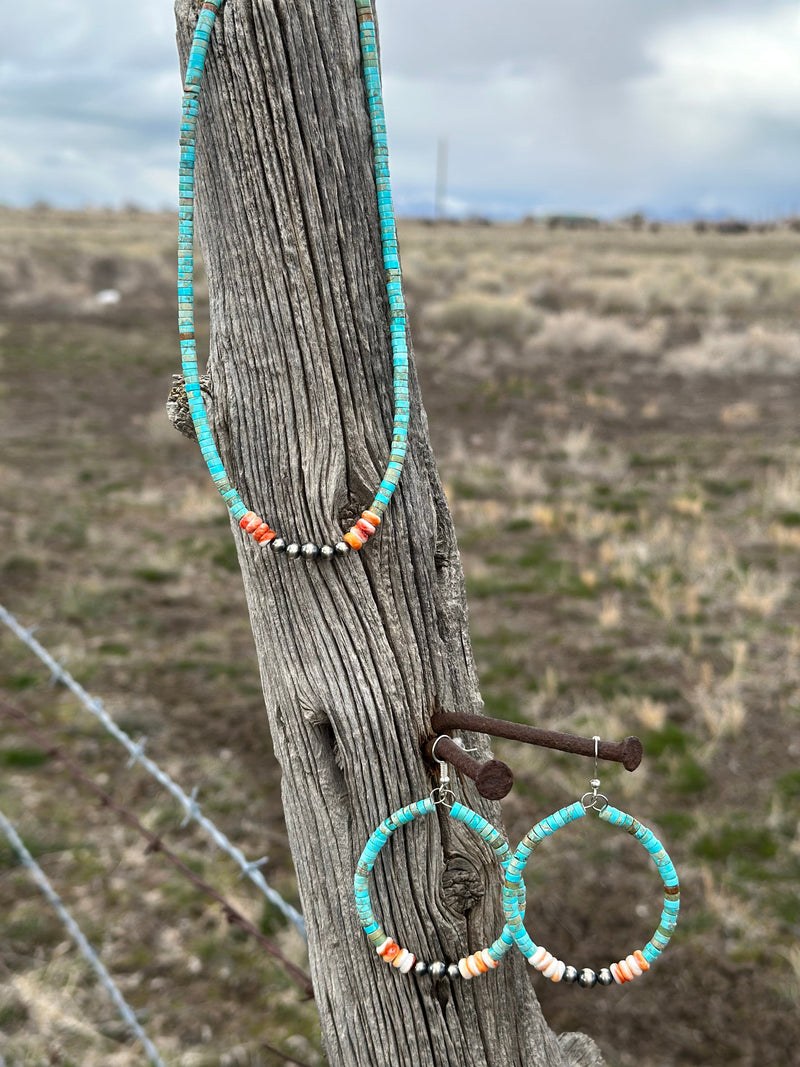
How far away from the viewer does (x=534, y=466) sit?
11398 millimetres

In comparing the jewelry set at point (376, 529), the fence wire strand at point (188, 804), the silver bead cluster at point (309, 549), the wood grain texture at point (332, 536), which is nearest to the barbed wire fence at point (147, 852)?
the fence wire strand at point (188, 804)

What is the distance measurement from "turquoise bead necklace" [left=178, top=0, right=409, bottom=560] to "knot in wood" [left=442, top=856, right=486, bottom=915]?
0.57 meters

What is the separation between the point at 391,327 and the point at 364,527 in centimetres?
31

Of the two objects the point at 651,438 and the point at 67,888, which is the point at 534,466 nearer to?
the point at 651,438

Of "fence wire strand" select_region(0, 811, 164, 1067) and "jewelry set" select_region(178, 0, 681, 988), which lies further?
"fence wire strand" select_region(0, 811, 164, 1067)

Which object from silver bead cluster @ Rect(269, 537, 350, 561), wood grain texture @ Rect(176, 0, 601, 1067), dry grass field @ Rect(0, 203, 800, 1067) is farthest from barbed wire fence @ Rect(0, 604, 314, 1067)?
silver bead cluster @ Rect(269, 537, 350, 561)

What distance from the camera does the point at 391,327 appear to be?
1.30 metres

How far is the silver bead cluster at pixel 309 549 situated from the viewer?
1293 millimetres

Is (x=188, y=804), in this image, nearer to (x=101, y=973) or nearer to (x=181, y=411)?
(x=101, y=973)

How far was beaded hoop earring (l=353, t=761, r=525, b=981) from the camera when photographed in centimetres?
133

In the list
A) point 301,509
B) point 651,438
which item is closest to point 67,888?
point 301,509

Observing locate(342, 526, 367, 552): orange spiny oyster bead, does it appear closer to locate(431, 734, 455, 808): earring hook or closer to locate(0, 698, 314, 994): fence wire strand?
locate(431, 734, 455, 808): earring hook

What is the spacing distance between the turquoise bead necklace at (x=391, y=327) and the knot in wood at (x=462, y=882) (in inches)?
22.4

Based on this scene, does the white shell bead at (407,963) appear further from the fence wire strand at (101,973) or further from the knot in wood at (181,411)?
the fence wire strand at (101,973)
